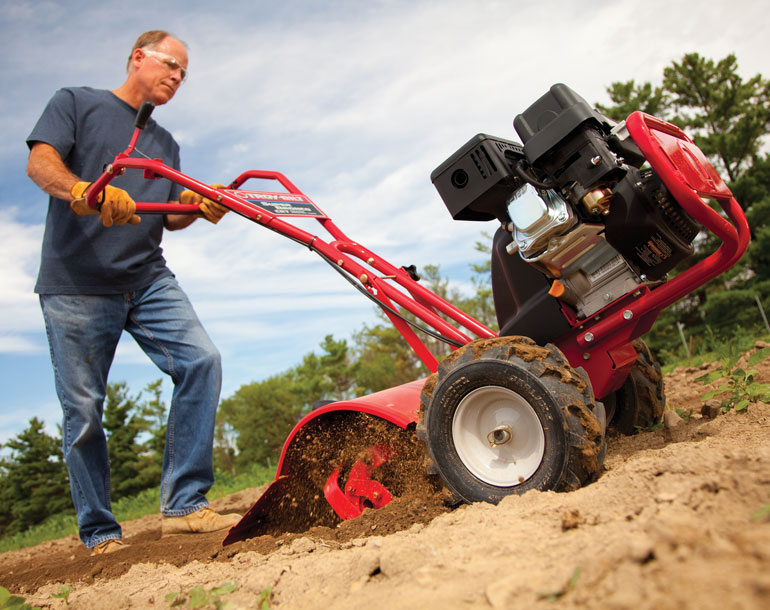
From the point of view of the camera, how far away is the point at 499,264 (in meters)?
2.59

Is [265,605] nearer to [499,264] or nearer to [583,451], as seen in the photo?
[583,451]

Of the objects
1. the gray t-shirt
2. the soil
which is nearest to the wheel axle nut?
the soil

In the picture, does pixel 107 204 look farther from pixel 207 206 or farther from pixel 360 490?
pixel 360 490

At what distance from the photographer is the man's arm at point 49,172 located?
3205 mm

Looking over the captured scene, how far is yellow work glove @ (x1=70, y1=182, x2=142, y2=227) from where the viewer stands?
3143 mm

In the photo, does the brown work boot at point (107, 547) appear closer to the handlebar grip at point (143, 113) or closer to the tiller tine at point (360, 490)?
the tiller tine at point (360, 490)

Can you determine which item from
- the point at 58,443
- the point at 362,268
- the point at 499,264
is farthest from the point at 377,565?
the point at 58,443

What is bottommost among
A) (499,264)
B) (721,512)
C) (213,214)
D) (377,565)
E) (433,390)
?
(721,512)

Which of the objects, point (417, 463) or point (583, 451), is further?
point (417, 463)

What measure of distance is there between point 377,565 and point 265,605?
0.31m

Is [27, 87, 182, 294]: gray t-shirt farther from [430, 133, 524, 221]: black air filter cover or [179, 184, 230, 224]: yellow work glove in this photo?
[430, 133, 524, 221]: black air filter cover

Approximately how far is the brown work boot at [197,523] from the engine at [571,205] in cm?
204

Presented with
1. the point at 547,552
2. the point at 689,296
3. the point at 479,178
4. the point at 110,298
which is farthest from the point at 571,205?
the point at 689,296

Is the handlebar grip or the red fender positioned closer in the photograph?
the red fender
